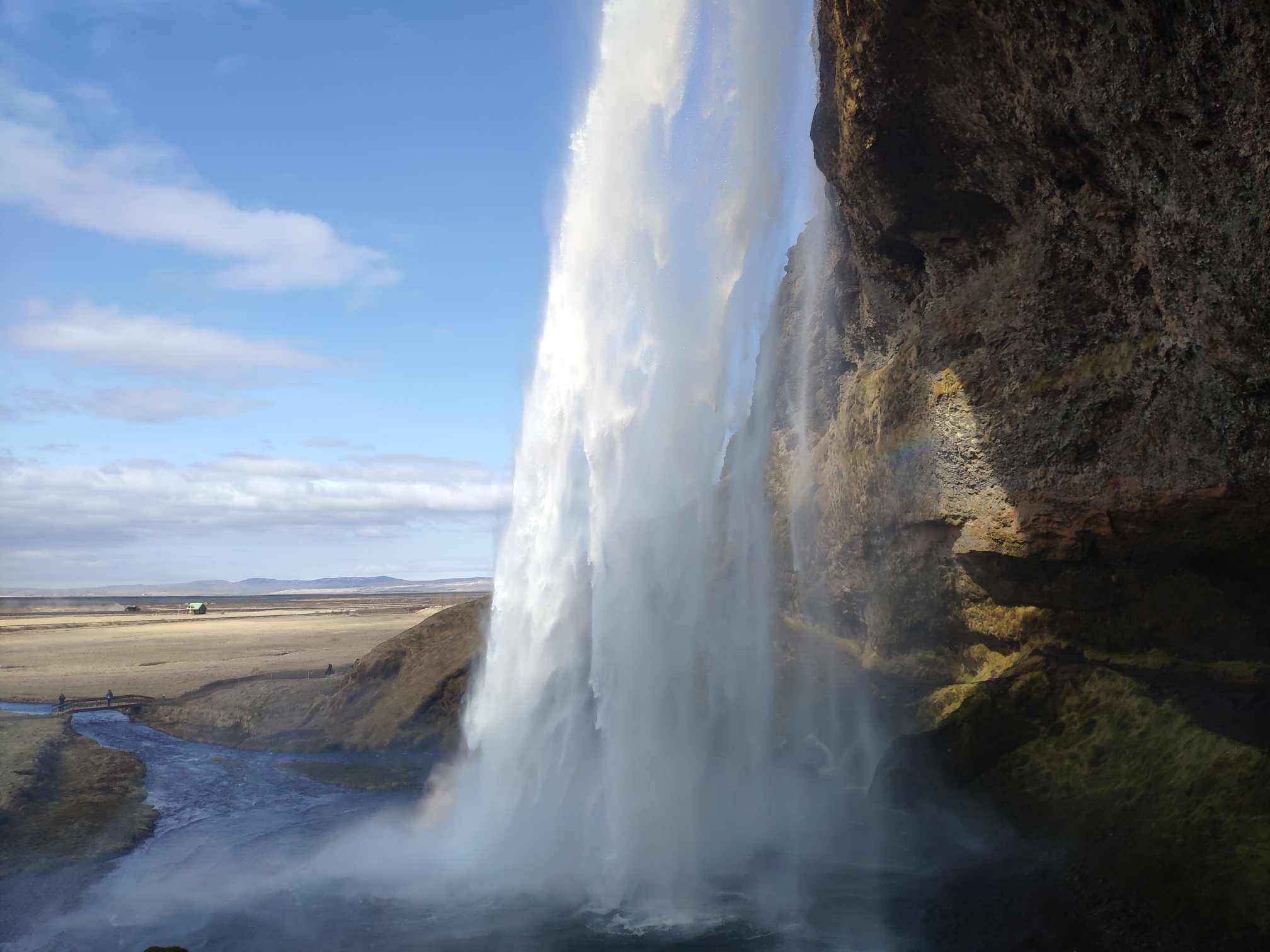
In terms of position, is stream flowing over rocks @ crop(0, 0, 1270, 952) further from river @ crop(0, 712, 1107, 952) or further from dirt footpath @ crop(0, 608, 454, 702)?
dirt footpath @ crop(0, 608, 454, 702)

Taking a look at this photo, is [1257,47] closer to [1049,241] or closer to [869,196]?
[1049,241]

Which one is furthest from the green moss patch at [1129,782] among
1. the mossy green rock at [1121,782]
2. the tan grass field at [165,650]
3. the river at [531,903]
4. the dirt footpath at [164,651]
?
the tan grass field at [165,650]

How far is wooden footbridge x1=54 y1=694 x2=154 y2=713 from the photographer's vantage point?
27.8m

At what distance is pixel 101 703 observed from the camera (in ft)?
94.3

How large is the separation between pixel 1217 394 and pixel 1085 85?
421 centimetres

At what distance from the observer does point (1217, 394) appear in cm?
962

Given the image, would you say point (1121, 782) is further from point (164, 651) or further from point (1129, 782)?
point (164, 651)

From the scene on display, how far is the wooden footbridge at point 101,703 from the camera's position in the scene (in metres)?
27.8

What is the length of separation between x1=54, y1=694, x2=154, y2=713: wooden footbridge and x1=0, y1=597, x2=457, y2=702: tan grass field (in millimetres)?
1173

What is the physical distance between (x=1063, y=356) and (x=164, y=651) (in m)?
51.3

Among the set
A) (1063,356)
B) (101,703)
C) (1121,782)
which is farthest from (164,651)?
(1063,356)

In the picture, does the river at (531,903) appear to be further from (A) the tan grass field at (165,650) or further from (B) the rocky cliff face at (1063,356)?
(A) the tan grass field at (165,650)

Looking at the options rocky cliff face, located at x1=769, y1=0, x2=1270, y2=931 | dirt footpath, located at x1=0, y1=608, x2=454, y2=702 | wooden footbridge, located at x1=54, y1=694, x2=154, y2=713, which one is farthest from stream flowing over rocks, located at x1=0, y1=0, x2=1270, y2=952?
dirt footpath, located at x1=0, y1=608, x2=454, y2=702

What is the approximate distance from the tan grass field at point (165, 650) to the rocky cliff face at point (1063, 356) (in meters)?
28.4
